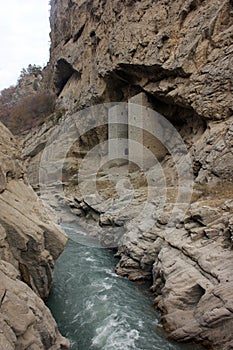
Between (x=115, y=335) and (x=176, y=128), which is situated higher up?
(x=176, y=128)

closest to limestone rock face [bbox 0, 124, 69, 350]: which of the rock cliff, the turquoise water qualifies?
the turquoise water

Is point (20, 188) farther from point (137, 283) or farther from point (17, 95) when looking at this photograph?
point (17, 95)

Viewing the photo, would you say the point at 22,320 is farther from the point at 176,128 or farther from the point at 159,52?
the point at 159,52

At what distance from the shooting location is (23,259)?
522 inches

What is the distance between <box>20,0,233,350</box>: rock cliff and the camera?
14.4 metres

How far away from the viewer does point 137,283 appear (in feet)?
Answer: 60.4

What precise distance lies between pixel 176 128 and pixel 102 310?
784 inches

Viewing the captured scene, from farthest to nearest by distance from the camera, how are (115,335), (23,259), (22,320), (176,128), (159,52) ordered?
(176,128) → (159,52) → (23,259) → (115,335) → (22,320)

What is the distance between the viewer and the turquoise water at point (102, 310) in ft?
41.7

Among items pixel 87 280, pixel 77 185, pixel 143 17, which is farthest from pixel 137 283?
pixel 143 17

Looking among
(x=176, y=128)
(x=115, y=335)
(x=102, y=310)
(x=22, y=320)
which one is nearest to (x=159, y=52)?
(x=176, y=128)

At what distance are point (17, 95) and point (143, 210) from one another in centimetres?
7201

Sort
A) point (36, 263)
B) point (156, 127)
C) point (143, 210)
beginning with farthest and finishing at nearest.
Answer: point (156, 127), point (143, 210), point (36, 263)

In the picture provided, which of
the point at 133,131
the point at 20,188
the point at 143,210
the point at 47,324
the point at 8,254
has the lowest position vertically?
the point at 47,324
